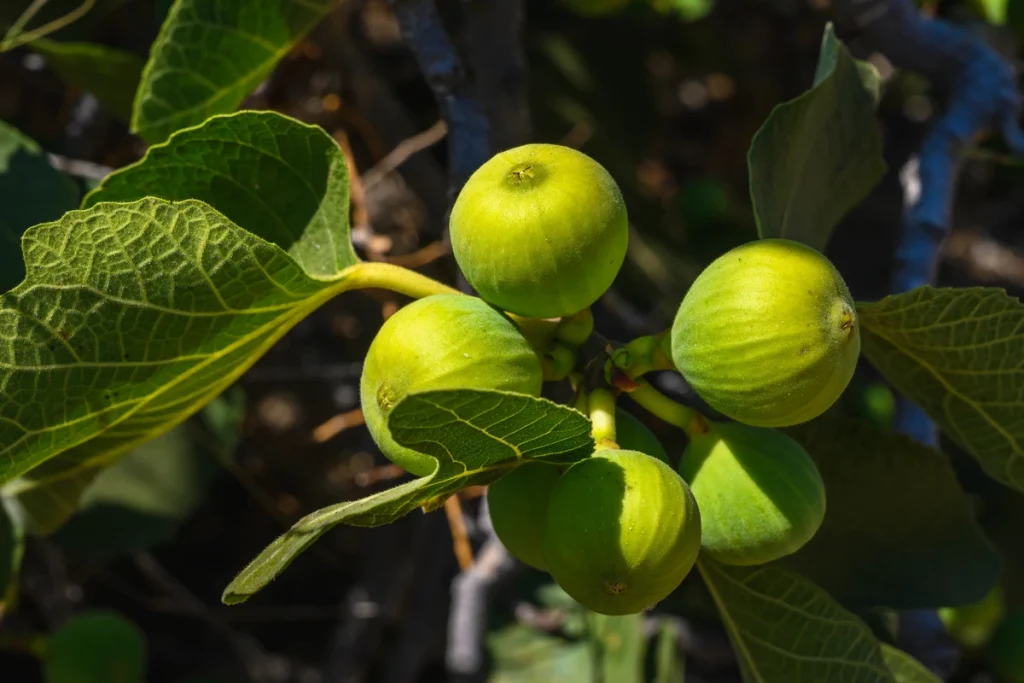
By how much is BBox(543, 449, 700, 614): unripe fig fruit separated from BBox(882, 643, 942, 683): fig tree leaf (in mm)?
491

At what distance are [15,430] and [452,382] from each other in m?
0.41

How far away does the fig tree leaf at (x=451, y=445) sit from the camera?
73cm

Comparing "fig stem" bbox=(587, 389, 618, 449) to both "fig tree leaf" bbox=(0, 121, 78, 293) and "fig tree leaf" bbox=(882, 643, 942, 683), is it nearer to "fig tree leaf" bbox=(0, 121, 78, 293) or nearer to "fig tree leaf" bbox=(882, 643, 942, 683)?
"fig tree leaf" bbox=(882, 643, 942, 683)

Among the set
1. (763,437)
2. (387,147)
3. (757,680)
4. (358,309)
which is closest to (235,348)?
(763,437)

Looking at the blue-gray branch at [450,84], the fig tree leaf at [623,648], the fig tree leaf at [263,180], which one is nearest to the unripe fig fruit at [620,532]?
the fig tree leaf at [263,180]

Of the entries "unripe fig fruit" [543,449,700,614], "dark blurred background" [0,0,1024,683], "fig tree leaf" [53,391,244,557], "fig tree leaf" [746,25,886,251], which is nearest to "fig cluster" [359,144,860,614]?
A: "unripe fig fruit" [543,449,700,614]

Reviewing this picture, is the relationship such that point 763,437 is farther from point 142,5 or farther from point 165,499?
point 142,5

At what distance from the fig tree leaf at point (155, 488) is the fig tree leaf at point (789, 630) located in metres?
1.09

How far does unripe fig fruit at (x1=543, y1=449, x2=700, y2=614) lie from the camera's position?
0.78 metres

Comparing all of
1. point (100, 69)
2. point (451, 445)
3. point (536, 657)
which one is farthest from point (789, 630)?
point (100, 69)

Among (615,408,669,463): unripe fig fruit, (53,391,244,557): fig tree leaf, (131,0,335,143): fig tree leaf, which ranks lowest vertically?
(53,391,244,557): fig tree leaf

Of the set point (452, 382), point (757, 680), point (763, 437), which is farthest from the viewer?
point (757, 680)

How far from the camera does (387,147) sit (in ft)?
5.82

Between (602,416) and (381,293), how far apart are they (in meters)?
0.61
